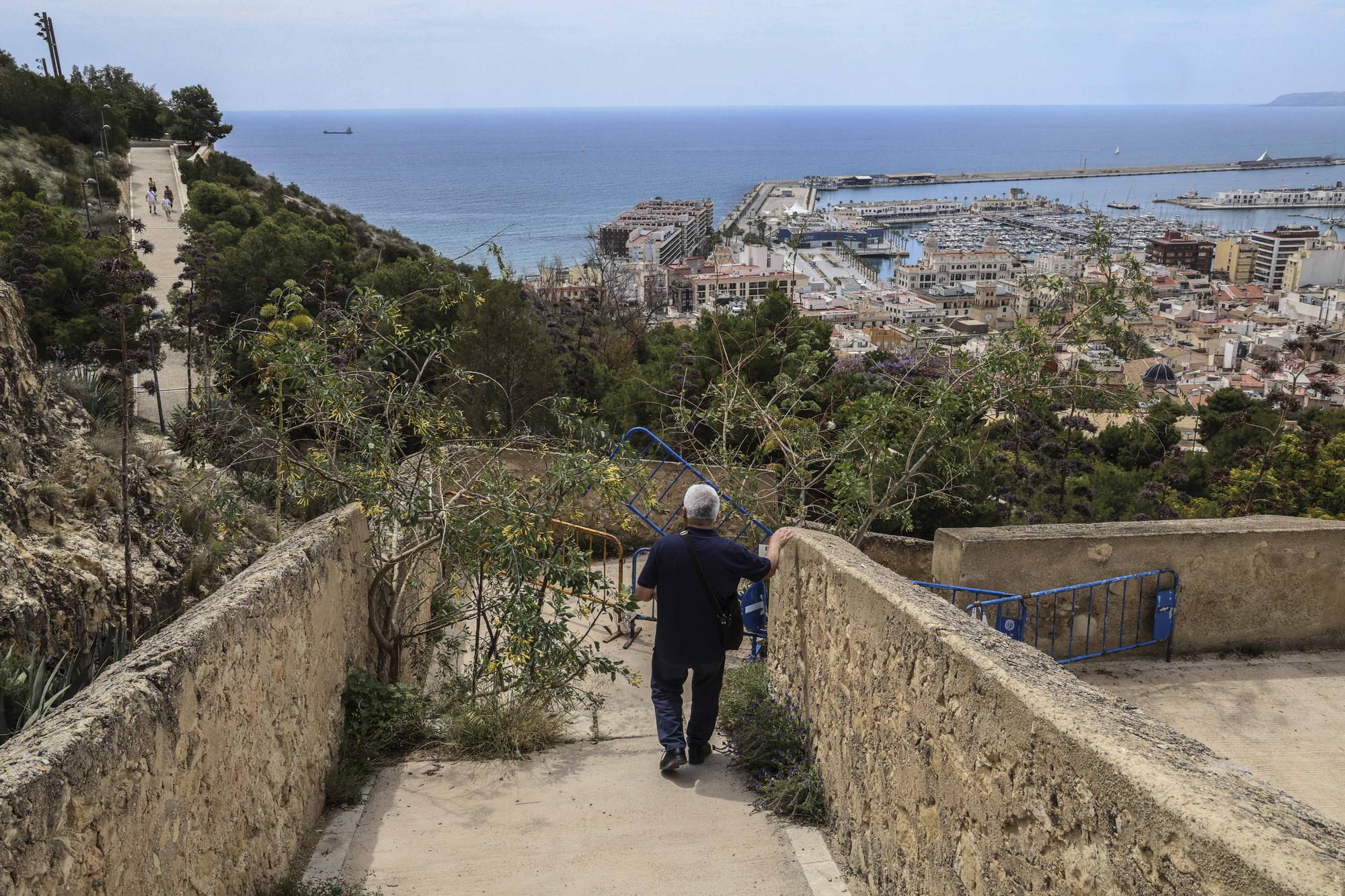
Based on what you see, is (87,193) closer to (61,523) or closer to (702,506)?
(61,523)

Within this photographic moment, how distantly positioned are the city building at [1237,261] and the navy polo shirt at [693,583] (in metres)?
147

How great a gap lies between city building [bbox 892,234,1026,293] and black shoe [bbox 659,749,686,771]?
119567 mm

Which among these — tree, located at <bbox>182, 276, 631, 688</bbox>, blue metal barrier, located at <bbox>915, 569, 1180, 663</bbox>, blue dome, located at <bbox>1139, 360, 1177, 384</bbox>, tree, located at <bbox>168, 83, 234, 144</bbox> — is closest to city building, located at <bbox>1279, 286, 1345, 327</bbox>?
blue dome, located at <bbox>1139, 360, 1177, 384</bbox>

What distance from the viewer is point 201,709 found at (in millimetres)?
2869

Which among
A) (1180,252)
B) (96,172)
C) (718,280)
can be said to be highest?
(96,172)

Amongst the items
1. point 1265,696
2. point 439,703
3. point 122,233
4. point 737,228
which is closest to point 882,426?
point 1265,696

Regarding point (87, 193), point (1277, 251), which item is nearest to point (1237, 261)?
point (1277, 251)

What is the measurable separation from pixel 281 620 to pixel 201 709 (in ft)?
2.33

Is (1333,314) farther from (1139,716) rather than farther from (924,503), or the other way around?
(1139,716)

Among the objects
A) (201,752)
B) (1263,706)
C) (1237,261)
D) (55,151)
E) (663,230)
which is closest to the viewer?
(201,752)

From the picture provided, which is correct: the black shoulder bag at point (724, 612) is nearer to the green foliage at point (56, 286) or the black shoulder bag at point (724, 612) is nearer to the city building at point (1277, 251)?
the green foliage at point (56, 286)

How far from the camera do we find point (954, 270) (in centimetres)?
12381

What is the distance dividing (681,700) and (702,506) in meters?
0.84

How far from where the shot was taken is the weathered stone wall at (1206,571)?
19.0 ft
